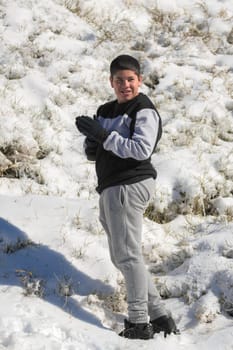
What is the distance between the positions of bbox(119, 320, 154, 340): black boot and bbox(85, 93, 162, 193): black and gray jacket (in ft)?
3.32

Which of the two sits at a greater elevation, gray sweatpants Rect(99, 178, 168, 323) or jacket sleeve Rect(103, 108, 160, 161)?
jacket sleeve Rect(103, 108, 160, 161)

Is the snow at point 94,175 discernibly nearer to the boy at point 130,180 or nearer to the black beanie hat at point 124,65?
the boy at point 130,180

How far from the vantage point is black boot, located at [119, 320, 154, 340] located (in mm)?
3945

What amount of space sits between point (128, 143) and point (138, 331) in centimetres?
132

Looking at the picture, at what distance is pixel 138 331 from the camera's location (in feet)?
12.9

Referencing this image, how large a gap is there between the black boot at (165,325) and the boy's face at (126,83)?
1.63 meters

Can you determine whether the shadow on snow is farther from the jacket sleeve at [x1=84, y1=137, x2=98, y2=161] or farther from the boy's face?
the boy's face

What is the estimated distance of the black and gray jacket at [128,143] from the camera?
12.9 ft

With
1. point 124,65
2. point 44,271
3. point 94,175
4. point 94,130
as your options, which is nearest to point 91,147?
point 94,130

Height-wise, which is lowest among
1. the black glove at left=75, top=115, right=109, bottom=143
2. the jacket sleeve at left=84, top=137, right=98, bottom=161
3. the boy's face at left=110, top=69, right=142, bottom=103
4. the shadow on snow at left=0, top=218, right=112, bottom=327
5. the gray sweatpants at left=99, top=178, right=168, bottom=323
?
the shadow on snow at left=0, top=218, right=112, bottom=327

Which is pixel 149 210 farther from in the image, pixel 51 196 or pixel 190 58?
pixel 190 58

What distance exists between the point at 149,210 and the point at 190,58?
347 cm

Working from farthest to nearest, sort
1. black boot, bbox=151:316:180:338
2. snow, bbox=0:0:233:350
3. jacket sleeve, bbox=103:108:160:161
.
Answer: snow, bbox=0:0:233:350 < black boot, bbox=151:316:180:338 < jacket sleeve, bbox=103:108:160:161

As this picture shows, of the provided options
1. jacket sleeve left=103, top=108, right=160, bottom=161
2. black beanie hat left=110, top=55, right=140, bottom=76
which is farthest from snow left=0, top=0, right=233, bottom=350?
black beanie hat left=110, top=55, right=140, bottom=76
